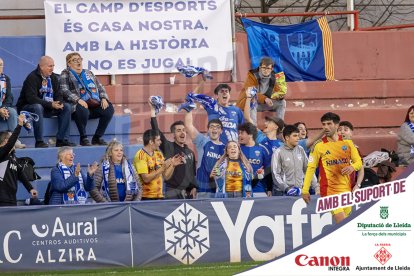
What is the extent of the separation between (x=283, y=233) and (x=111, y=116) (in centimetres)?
399

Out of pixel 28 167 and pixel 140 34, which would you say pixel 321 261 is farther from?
pixel 140 34

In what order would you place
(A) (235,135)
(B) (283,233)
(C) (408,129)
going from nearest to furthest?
(B) (283,233)
(A) (235,135)
(C) (408,129)

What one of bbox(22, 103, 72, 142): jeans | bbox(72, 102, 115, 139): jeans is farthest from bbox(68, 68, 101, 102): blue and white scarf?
bbox(22, 103, 72, 142): jeans

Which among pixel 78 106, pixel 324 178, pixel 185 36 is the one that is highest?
pixel 185 36

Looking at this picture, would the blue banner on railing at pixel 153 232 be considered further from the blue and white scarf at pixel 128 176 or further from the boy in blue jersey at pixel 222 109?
the boy in blue jersey at pixel 222 109

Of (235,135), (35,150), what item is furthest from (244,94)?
(35,150)

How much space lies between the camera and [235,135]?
17859mm

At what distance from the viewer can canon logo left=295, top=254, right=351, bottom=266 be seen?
1030 centimetres

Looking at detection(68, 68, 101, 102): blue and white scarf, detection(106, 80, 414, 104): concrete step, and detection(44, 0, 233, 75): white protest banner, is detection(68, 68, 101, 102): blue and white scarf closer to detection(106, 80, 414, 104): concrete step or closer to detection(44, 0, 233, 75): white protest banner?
detection(44, 0, 233, 75): white protest banner

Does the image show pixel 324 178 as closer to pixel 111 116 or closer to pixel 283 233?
pixel 283 233

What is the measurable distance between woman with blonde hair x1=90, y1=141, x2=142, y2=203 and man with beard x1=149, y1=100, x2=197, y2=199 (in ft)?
2.43

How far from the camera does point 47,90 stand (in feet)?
59.5

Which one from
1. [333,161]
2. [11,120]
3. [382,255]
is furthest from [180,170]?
[382,255]

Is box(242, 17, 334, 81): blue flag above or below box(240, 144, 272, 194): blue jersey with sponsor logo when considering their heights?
above
